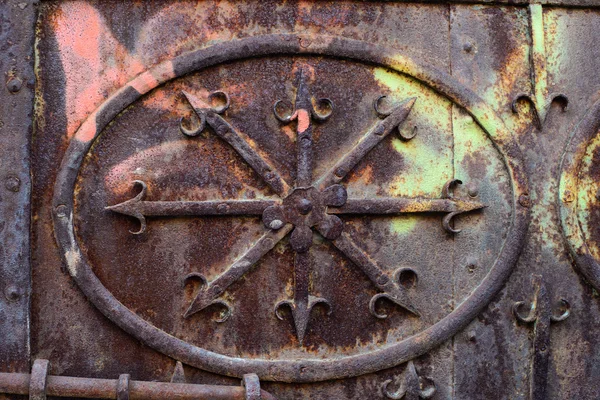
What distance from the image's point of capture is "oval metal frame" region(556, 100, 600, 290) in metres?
2.76

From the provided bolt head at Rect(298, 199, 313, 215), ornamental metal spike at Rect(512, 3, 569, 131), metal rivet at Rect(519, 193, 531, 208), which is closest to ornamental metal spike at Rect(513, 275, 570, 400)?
metal rivet at Rect(519, 193, 531, 208)

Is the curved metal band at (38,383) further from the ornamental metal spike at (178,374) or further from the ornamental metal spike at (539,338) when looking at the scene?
the ornamental metal spike at (539,338)

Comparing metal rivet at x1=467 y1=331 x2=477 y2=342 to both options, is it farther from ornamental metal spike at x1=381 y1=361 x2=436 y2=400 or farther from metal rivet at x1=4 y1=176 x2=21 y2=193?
metal rivet at x1=4 y1=176 x2=21 y2=193

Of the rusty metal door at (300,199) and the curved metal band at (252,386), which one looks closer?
the curved metal band at (252,386)

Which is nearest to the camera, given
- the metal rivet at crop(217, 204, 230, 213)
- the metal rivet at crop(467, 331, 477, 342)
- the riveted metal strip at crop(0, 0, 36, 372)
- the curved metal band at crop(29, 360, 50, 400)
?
the curved metal band at crop(29, 360, 50, 400)

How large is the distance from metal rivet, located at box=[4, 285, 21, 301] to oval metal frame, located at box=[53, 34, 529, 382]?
0.16 m

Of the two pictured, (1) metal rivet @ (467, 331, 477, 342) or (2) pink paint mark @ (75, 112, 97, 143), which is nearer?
(2) pink paint mark @ (75, 112, 97, 143)

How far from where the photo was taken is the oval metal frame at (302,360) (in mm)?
2523

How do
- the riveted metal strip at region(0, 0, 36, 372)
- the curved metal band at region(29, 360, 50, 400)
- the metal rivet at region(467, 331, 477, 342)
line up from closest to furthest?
the curved metal band at region(29, 360, 50, 400) < the riveted metal strip at region(0, 0, 36, 372) < the metal rivet at region(467, 331, 477, 342)

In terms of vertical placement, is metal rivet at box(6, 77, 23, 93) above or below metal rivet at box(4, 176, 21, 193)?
above

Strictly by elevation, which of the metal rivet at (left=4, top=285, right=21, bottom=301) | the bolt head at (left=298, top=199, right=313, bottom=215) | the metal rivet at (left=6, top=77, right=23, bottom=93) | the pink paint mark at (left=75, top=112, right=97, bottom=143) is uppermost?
the metal rivet at (left=6, top=77, right=23, bottom=93)

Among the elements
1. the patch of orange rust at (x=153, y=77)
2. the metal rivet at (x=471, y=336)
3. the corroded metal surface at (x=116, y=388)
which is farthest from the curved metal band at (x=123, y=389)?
the metal rivet at (x=471, y=336)

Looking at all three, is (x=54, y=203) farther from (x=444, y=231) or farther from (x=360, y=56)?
(x=444, y=231)

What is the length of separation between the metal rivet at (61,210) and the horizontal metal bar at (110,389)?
0.48 meters
